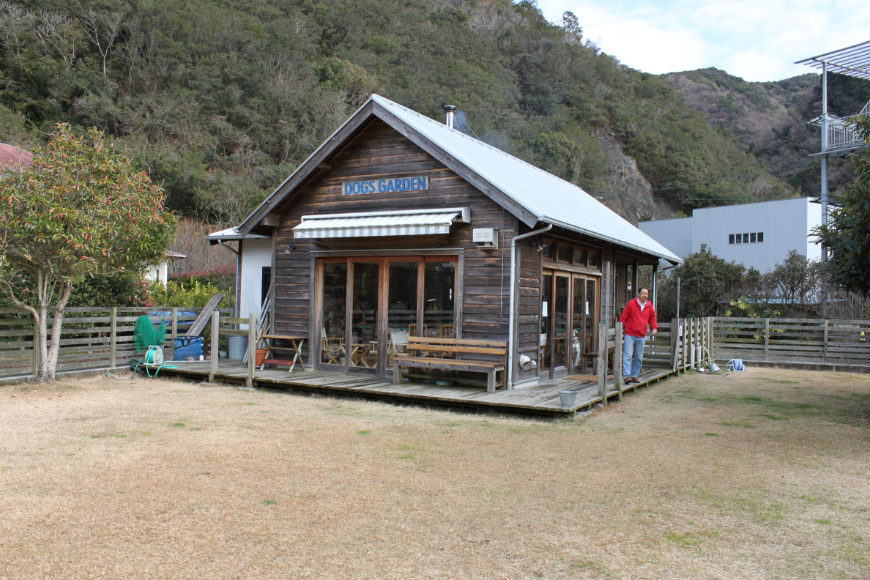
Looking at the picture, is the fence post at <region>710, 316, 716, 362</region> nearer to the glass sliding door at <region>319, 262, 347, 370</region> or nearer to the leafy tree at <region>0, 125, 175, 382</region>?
the glass sliding door at <region>319, 262, 347, 370</region>

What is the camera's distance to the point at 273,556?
389 centimetres

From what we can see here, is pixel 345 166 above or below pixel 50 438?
above

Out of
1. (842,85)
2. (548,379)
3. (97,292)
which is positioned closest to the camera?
(548,379)

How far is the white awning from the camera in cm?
1022

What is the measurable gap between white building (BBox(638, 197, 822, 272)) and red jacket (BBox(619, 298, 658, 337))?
19.6m

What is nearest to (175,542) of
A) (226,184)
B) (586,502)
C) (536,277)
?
(586,502)

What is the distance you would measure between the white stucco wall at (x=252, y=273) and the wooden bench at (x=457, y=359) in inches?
216

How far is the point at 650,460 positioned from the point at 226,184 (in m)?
31.2

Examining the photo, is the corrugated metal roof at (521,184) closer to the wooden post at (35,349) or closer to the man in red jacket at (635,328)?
the man in red jacket at (635,328)

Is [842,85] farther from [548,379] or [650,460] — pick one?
[650,460]

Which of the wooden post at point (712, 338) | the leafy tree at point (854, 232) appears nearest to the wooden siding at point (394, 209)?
the leafy tree at point (854, 232)

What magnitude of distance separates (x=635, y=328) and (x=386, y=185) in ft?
16.9

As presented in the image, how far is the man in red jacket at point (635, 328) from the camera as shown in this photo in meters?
11.3

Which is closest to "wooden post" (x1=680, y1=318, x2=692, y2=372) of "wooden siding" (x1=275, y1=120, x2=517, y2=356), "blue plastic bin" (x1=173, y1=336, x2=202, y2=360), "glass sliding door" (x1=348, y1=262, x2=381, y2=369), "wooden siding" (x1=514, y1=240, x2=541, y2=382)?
"wooden siding" (x1=514, y1=240, x2=541, y2=382)
